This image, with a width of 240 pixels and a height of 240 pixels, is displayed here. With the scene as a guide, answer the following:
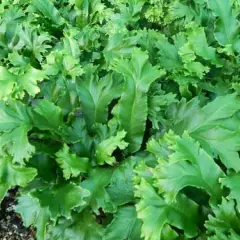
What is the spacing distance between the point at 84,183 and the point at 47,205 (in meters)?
0.27

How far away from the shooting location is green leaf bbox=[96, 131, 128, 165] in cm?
267

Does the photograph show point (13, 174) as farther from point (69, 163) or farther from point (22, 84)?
point (22, 84)

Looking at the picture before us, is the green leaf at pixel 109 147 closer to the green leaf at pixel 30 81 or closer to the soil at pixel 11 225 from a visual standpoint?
the green leaf at pixel 30 81

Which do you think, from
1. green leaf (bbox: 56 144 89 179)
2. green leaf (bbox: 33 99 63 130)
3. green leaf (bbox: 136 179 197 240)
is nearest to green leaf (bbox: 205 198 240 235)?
green leaf (bbox: 136 179 197 240)

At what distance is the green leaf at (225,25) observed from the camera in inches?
121

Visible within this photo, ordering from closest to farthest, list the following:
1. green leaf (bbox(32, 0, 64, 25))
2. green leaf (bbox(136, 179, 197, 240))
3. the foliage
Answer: green leaf (bbox(136, 179, 197, 240)) < the foliage < green leaf (bbox(32, 0, 64, 25))

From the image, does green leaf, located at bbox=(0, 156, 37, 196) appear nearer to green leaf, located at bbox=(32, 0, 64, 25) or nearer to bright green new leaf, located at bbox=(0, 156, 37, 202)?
bright green new leaf, located at bbox=(0, 156, 37, 202)

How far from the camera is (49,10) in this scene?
3.56 meters

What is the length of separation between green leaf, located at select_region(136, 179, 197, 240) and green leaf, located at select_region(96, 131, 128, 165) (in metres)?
0.34

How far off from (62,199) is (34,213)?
22 centimetres

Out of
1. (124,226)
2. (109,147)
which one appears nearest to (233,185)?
(124,226)

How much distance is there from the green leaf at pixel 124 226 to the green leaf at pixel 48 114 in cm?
64

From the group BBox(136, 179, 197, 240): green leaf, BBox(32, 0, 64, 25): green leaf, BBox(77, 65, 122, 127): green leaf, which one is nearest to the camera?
BBox(136, 179, 197, 240): green leaf

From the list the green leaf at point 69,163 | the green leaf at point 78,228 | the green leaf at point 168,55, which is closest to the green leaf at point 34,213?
the green leaf at point 78,228
